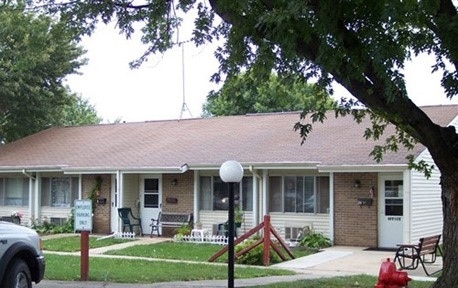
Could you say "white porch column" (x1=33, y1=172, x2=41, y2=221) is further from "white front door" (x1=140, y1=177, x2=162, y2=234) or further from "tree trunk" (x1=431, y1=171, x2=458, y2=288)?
"tree trunk" (x1=431, y1=171, x2=458, y2=288)

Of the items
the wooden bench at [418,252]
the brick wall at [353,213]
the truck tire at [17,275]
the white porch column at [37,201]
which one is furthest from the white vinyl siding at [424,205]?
the white porch column at [37,201]

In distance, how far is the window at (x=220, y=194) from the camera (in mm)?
22734

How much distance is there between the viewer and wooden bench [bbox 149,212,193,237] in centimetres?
2325

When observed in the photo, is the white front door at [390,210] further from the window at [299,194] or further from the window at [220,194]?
the window at [220,194]

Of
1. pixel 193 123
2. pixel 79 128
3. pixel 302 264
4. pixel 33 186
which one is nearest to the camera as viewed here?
pixel 302 264

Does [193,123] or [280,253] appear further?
[193,123]

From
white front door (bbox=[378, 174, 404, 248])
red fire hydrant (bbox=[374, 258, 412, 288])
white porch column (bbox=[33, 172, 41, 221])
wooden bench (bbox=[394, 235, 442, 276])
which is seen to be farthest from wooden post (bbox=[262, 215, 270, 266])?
white porch column (bbox=[33, 172, 41, 221])

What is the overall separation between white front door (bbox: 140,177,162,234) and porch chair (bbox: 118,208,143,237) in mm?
252

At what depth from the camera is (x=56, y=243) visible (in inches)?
839

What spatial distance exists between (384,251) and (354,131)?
5.51 metres

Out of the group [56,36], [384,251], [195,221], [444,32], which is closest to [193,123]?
[195,221]

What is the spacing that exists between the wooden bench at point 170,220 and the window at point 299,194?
304 centimetres

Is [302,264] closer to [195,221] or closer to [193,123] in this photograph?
[195,221]

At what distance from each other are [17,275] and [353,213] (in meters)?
12.8
